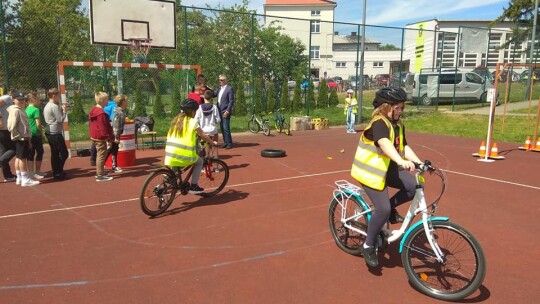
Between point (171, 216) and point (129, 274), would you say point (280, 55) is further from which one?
point (129, 274)

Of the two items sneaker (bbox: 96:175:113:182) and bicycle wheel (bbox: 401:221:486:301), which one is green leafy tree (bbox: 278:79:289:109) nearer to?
sneaker (bbox: 96:175:113:182)

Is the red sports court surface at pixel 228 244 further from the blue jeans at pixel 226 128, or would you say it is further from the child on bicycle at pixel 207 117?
the blue jeans at pixel 226 128

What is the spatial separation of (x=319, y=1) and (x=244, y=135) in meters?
61.0

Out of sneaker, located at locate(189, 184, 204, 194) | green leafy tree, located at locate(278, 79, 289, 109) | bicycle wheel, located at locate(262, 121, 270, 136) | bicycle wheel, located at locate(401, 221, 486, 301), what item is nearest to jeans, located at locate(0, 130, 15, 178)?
sneaker, located at locate(189, 184, 204, 194)

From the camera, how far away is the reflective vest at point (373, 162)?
388 centimetres

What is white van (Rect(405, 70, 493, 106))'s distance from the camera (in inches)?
931

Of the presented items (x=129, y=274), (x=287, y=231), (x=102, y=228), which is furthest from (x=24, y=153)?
(x=287, y=231)

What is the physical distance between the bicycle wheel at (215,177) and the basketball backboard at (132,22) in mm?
6703

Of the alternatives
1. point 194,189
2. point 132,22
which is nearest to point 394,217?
point 194,189

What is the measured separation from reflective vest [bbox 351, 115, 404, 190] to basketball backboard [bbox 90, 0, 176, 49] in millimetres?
9823

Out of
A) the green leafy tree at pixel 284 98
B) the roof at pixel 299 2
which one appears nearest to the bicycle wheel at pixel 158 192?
the green leafy tree at pixel 284 98

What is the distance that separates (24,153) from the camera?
7.48 m

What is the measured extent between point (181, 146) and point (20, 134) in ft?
11.0

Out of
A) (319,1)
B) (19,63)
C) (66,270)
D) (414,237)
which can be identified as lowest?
(66,270)
